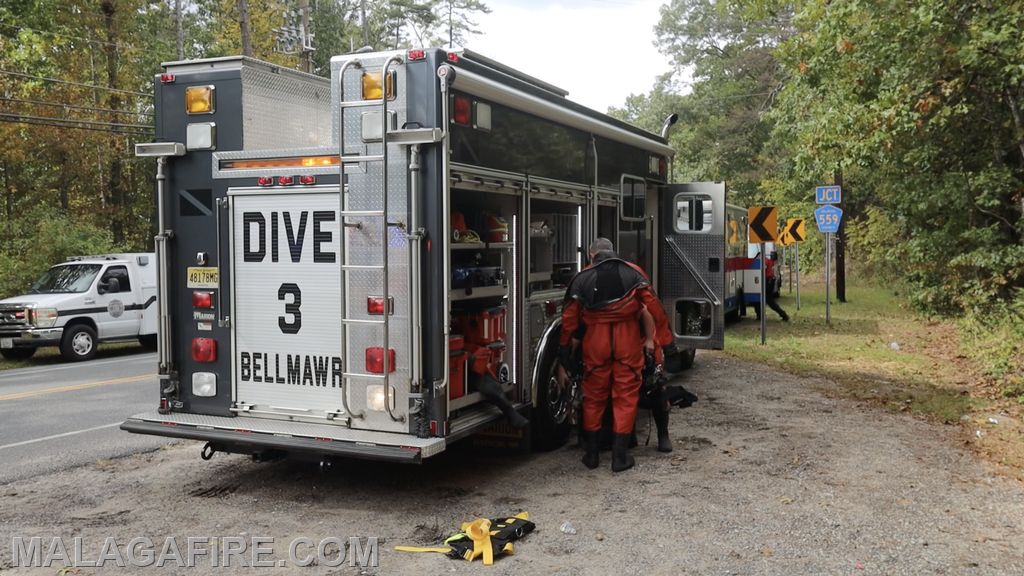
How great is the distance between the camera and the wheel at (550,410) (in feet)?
24.0

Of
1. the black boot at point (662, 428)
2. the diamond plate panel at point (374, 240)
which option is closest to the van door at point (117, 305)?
the diamond plate panel at point (374, 240)

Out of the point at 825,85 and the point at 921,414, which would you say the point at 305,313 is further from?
the point at 825,85

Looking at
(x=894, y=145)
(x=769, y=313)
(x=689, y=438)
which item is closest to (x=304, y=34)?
(x=769, y=313)

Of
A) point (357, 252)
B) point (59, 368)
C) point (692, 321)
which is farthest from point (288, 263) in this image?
point (59, 368)

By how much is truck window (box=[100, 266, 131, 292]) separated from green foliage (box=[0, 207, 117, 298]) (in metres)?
4.89

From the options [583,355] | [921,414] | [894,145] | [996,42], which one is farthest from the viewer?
[894,145]

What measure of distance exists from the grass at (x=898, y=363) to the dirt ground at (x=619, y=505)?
0.94 m

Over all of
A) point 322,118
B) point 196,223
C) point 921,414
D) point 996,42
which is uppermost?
point 996,42

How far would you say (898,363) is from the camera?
13.0 metres

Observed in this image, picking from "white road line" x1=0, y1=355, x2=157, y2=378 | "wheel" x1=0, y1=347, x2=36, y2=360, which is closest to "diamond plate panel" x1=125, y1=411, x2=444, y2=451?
"white road line" x1=0, y1=355, x2=157, y2=378

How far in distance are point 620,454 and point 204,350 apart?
10.9 ft

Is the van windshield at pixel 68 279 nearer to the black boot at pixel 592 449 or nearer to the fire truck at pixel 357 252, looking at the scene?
the fire truck at pixel 357 252

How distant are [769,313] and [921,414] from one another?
41.8 feet

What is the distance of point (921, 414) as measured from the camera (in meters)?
9.20
